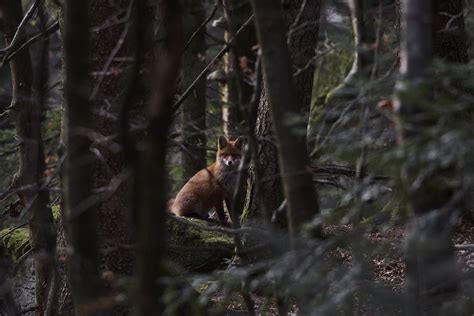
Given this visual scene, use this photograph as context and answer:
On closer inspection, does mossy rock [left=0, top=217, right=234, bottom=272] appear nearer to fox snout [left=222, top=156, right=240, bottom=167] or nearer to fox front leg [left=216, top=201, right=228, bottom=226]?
fox front leg [left=216, top=201, right=228, bottom=226]

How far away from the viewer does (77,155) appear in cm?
565

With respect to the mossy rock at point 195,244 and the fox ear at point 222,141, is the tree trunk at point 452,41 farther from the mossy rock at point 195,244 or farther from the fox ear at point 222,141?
the fox ear at point 222,141

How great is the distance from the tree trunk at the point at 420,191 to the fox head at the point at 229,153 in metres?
7.71

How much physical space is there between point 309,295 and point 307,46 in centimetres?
569

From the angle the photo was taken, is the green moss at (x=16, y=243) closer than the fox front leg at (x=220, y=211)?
Yes

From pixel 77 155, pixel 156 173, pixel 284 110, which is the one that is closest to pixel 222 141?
pixel 77 155

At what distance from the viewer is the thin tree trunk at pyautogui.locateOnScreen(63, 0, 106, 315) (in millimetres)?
5148

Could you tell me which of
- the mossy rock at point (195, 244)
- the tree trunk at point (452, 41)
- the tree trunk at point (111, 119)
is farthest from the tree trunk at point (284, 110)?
the tree trunk at point (452, 41)

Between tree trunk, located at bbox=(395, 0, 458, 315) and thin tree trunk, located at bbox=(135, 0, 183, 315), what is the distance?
123 cm

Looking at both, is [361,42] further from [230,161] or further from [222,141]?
[222,141]

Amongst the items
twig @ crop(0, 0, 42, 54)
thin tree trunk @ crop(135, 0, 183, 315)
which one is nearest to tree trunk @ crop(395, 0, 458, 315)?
thin tree trunk @ crop(135, 0, 183, 315)

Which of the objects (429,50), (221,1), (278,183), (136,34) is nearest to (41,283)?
(278,183)

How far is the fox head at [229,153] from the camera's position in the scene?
41.5ft

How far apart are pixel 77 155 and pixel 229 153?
724cm
